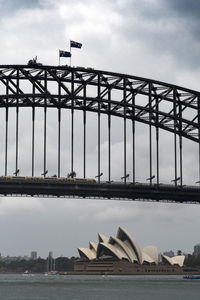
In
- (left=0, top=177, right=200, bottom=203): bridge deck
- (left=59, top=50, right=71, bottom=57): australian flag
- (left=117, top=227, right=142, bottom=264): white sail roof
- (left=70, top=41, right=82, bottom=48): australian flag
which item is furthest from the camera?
(left=117, top=227, right=142, bottom=264): white sail roof

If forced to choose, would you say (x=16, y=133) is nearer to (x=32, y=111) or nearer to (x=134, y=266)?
(x=32, y=111)

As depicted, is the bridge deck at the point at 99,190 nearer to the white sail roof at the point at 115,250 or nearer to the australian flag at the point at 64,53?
the australian flag at the point at 64,53

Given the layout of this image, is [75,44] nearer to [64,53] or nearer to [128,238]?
[64,53]

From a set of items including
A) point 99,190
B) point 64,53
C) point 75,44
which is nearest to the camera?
point 99,190

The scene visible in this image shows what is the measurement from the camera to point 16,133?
9206 cm

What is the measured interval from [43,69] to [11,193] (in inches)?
706

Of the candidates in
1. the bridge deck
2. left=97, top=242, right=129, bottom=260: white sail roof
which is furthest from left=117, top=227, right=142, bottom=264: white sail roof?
the bridge deck

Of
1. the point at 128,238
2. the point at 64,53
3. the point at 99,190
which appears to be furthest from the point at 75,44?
the point at 128,238

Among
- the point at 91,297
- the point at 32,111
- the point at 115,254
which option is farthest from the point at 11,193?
the point at 115,254

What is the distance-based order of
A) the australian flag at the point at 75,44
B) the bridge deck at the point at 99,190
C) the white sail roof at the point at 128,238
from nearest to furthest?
the bridge deck at the point at 99,190 → the australian flag at the point at 75,44 → the white sail roof at the point at 128,238

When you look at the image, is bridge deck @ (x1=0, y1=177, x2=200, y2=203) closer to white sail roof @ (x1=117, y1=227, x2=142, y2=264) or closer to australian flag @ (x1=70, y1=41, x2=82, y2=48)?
australian flag @ (x1=70, y1=41, x2=82, y2=48)

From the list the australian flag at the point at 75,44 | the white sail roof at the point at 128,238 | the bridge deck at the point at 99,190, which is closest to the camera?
the bridge deck at the point at 99,190

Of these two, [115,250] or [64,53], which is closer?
[64,53]

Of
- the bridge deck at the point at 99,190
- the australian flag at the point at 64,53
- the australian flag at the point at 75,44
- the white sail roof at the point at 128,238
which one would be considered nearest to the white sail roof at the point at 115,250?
the white sail roof at the point at 128,238
